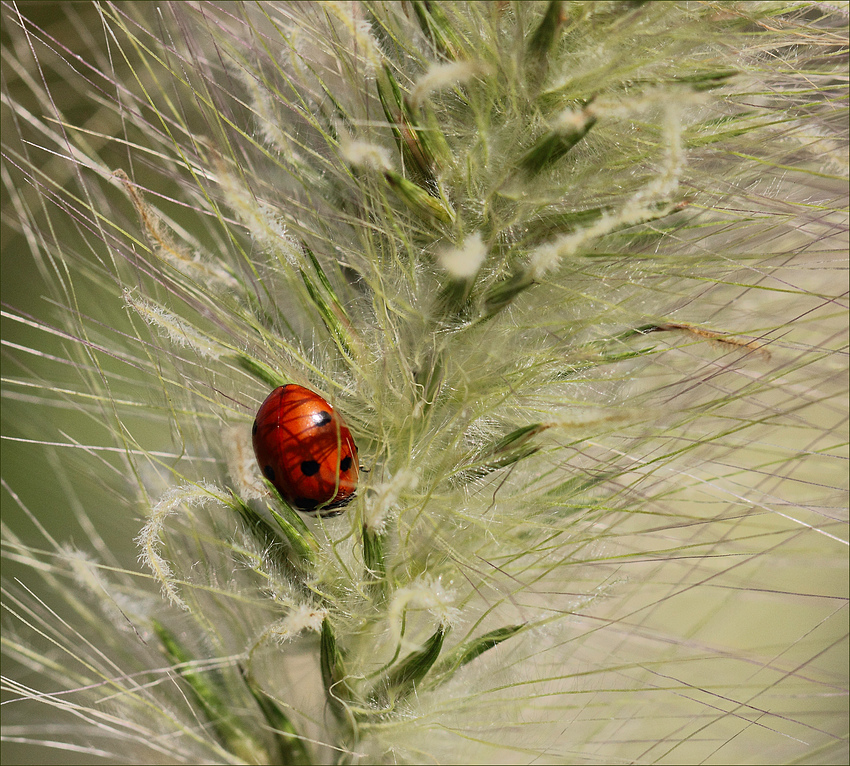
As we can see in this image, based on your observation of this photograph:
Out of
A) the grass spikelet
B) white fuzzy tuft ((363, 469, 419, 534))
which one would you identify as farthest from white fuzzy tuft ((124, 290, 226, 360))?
white fuzzy tuft ((363, 469, 419, 534))

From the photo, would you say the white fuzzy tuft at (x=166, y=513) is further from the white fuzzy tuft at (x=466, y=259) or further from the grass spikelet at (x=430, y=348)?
the white fuzzy tuft at (x=466, y=259)

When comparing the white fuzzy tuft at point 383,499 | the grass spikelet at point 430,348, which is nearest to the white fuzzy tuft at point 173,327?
the grass spikelet at point 430,348

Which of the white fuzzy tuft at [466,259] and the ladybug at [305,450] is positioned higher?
the white fuzzy tuft at [466,259]

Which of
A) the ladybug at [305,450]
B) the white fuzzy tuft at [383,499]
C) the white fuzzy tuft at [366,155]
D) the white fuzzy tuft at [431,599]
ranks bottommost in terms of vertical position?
the white fuzzy tuft at [431,599]

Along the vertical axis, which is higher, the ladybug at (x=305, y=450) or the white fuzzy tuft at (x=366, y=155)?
the white fuzzy tuft at (x=366, y=155)

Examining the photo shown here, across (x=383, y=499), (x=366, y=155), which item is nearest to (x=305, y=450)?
(x=383, y=499)

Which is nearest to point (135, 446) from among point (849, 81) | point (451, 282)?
point (451, 282)

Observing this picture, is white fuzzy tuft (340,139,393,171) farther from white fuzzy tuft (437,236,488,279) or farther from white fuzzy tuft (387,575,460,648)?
white fuzzy tuft (387,575,460,648)

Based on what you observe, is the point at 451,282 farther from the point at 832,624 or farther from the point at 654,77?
the point at 832,624

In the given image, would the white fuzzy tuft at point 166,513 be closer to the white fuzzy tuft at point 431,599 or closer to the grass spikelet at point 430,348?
the grass spikelet at point 430,348

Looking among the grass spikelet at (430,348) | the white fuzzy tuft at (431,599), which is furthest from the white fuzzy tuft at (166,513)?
the white fuzzy tuft at (431,599)
